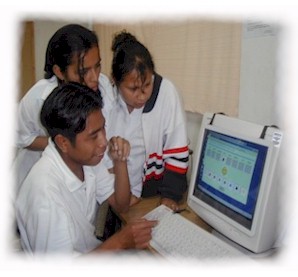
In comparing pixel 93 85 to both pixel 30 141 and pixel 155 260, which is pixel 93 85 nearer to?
pixel 30 141

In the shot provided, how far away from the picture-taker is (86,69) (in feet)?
3.55

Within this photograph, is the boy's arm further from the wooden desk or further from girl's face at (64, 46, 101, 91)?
girl's face at (64, 46, 101, 91)

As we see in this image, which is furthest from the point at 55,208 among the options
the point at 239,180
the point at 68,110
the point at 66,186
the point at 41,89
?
the point at 41,89

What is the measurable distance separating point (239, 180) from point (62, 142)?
1.53ft

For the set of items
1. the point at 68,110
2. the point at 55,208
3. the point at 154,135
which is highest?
the point at 68,110

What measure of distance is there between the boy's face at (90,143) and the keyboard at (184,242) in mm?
275

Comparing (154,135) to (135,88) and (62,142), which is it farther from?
(62,142)

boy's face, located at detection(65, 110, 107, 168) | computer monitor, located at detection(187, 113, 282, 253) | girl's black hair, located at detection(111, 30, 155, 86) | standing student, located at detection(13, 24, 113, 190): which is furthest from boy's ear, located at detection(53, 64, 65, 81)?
computer monitor, located at detection(187, 113, 282, 253)

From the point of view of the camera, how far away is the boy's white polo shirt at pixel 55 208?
83cm

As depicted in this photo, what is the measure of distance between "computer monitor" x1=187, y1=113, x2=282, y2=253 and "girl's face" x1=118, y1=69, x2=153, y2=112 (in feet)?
0.77

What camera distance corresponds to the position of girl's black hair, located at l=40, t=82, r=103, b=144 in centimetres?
89

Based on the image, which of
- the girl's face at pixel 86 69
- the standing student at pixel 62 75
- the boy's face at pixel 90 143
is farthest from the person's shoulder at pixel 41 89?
the boy's face at pixel 90 143

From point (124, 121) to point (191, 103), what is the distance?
39cm

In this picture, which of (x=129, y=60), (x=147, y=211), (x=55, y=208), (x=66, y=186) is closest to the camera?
(x=55, y=208)
